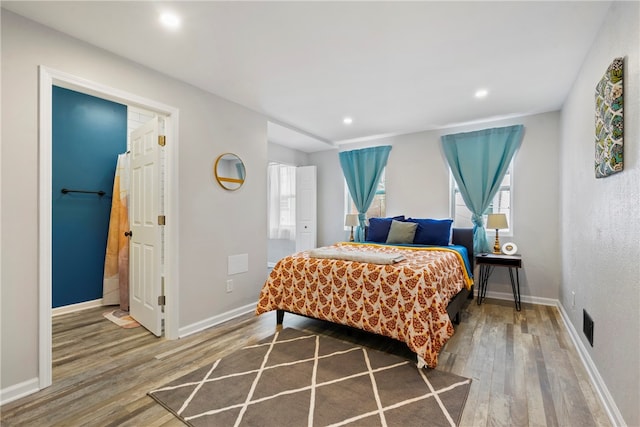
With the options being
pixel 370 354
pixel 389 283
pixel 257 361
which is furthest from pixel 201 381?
pixel 389 283

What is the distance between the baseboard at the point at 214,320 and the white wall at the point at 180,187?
4 centimetres

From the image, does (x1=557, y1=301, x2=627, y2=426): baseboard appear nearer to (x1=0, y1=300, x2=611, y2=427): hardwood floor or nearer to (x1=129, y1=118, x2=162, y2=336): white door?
(x1=0, y1=300, x2=611, y2=427): hardwood floor

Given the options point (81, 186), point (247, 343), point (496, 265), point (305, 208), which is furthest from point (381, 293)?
point (81, 186)

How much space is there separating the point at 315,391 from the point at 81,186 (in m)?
3.60

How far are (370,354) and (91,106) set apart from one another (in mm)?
4224

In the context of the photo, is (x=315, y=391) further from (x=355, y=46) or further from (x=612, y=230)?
(x=355, y=46)

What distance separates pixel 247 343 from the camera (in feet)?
8.52

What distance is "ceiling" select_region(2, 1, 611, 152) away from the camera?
72.2 inches

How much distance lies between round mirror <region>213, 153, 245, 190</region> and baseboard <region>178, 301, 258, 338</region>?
1.39 meters

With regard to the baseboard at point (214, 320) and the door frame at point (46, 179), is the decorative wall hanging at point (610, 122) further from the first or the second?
the baseboard at point (214, 320)

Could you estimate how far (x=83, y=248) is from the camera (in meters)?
3.52

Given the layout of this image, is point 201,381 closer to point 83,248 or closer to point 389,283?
point 389,283

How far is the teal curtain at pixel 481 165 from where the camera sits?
12.6 feet

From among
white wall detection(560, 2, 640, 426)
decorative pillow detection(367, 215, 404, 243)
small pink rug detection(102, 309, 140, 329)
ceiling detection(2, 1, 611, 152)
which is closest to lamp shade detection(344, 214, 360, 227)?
decorative pillow detection(367, 215, 404, 243)
